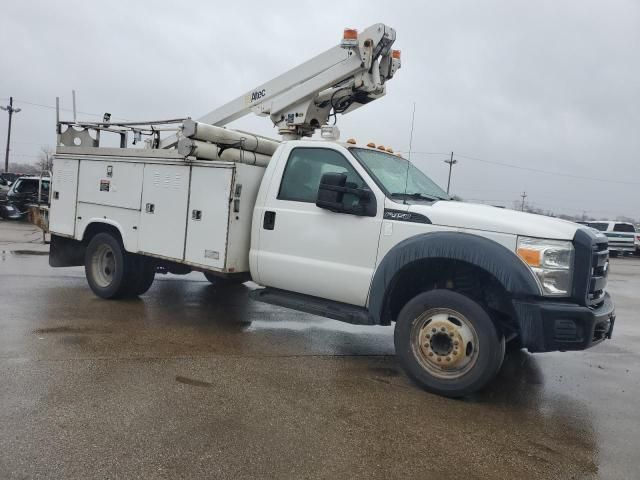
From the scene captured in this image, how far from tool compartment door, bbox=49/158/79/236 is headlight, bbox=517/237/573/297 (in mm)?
6154

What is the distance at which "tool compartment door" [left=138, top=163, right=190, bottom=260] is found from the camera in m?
6.34

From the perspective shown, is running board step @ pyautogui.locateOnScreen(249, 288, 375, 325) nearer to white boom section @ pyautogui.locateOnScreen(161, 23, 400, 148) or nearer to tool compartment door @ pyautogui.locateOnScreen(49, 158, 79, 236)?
white boom section @ pyautogui.locateOnScreen(161, 23, 400, 148)

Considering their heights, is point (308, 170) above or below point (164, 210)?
above

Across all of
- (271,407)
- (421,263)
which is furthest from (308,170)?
(271,407)

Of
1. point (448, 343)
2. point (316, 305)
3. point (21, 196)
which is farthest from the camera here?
point (21, 196)

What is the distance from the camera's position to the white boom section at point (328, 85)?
20.4 feet

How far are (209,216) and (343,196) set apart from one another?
67.2 inches

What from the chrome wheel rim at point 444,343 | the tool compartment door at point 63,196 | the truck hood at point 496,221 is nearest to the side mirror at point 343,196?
the truck hood at point 496,221

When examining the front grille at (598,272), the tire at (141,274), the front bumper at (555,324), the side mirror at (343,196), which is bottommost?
the tire at (141,274)

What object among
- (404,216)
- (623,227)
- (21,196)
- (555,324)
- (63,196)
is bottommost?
(555,324)

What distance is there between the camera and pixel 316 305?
17.8 feet

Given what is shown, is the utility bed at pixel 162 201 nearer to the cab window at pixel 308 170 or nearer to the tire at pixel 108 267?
the tire at pixel 108 267

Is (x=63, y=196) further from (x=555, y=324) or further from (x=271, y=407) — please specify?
(x=555, y=324)

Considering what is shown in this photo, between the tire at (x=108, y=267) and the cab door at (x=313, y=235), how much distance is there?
→ 89.8 inches
